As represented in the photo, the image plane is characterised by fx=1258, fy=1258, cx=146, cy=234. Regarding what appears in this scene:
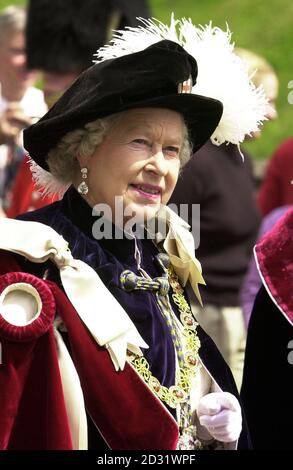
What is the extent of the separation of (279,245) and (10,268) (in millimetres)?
1294

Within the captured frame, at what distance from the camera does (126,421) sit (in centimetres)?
365

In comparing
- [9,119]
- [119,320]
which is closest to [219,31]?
[119,320]

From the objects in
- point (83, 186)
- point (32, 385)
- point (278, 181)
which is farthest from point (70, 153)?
point (278, 181)

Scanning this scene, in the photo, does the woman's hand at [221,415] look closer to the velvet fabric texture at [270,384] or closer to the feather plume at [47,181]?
the velvet fabric texture at [270,384]

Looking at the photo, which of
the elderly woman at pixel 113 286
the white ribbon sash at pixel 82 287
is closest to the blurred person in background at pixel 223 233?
the elderly woman at pixel 113 286

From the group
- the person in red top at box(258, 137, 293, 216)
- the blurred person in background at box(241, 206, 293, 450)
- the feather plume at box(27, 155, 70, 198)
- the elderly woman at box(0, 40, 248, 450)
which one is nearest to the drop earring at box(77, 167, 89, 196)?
the elderly woman at box(0, 40, 248, 450)

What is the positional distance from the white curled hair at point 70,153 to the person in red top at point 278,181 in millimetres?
2931

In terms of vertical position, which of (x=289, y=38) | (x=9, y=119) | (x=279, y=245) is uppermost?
(x=289, y=38)

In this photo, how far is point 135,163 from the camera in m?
3.81

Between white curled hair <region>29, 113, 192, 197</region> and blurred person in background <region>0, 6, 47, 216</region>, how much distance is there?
2340mm

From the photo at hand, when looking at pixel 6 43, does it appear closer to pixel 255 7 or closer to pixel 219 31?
pixel 219 31

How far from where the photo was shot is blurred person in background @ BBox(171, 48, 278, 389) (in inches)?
249

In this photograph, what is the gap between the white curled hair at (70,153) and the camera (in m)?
3.83

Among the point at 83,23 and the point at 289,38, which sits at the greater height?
the point at 289,38
